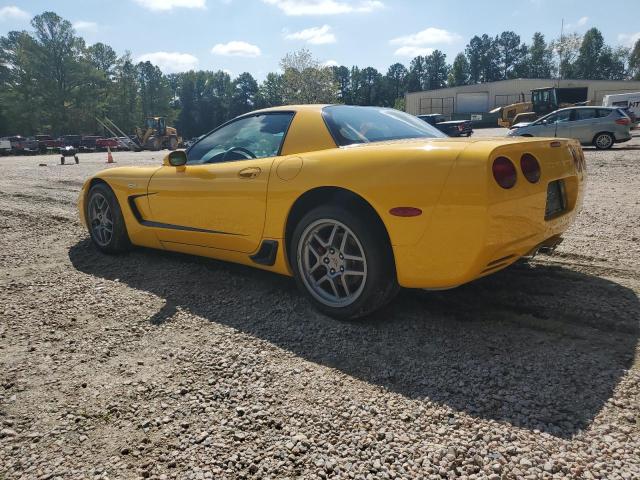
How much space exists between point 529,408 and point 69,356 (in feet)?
7.83

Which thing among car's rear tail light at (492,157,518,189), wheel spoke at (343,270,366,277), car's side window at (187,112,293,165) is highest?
car's side window at (187,112,293,165)

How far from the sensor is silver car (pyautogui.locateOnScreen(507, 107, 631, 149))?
49.2ft

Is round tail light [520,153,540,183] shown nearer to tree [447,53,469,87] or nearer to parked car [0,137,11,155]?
parked car [0,137,11,155]

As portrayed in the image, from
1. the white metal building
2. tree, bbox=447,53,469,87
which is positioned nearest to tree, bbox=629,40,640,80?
tree, bbox=447,53,469,87

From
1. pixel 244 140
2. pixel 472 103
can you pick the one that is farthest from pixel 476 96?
pixel 244 140

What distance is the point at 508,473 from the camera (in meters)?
1.64

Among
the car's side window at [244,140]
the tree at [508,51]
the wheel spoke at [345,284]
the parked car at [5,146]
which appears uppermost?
the tree at [508,51]

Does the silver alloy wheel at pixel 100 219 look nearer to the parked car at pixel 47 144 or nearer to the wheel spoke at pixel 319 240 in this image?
the wheel spoke at pixel 319 240

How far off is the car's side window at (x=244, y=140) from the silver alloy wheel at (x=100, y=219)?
1192 millimetres

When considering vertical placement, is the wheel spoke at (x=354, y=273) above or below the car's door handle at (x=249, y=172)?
below

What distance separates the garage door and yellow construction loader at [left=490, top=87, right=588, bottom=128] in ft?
57.2

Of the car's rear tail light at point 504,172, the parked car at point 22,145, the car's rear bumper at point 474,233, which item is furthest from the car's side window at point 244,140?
the parked car at point 22,145

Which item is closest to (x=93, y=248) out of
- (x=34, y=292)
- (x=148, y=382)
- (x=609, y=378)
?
(x=34, y=292)

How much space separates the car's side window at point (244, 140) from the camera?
11.1ft
